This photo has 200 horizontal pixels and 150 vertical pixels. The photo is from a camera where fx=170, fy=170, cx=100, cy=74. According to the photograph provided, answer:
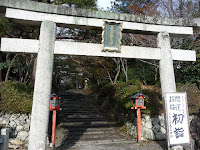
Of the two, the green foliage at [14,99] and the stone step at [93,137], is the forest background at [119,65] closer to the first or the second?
the green foliage at [14,99]

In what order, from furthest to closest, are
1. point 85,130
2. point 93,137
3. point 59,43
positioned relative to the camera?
1. point 85,130
2. point 93,137
3. point 59,43

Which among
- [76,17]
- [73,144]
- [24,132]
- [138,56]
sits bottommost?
[73,144]

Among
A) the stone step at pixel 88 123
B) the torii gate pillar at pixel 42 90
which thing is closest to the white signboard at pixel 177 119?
the torii gate pillar at pixel 42 90

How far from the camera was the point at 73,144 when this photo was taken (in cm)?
752

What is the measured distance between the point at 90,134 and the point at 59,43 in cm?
526

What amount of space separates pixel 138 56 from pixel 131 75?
25.9 feet

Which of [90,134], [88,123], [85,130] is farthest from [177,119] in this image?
[88,123]

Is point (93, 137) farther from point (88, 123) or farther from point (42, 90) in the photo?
point (42, 90)

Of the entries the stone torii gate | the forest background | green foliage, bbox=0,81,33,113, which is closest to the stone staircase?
the forest background

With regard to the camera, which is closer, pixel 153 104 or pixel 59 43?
pixel 59 43

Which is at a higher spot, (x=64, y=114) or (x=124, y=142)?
(x=64, y=114)

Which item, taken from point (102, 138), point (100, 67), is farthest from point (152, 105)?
point (100, 67)

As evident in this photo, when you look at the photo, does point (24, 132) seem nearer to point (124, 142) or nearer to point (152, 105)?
point (124, 142)

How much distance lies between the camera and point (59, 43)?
5570mm
